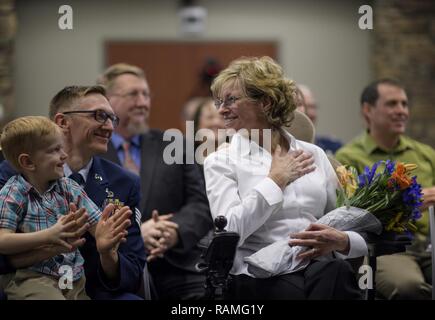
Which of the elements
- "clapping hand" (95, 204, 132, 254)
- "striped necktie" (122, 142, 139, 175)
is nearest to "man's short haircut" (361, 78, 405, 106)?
Answer: "striped necktie" (122, 142, 139, 175)

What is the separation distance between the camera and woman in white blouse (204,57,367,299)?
3.05 m

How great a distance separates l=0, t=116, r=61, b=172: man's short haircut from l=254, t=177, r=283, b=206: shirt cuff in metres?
0.86

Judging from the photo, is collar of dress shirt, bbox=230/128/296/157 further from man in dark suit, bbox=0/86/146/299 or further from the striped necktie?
the striped necktie

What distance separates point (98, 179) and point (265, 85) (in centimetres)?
82

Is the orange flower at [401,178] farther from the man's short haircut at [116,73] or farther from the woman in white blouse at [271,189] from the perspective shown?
the man's short haircut at [116,73]

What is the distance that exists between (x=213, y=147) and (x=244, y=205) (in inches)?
72.0

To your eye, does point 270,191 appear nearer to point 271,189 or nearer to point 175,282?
point 271,189

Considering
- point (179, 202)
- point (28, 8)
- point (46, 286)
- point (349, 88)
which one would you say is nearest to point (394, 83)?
A: point (179, 202)

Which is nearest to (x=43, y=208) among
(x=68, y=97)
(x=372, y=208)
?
(x=68, y=97)

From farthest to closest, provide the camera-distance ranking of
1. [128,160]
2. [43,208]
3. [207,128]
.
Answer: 1. [207,128]
2. [128,160]
3. [43,208]

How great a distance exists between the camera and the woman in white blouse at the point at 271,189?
3.05 m

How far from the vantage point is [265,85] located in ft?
10.8

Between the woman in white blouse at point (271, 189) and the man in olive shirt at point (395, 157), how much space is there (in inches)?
32.5

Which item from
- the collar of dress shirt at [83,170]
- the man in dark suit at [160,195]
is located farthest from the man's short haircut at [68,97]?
the man in dark suit at [160,195]
